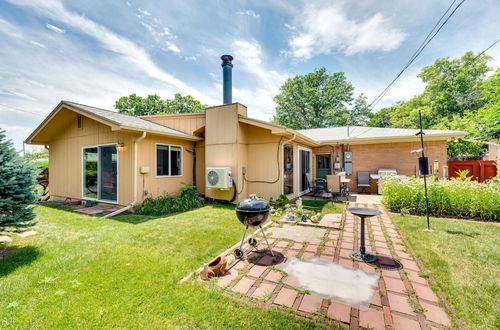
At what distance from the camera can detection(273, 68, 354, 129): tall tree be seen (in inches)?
895

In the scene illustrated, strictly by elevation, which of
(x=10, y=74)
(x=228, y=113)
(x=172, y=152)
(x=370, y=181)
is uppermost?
(x=10, y=74)

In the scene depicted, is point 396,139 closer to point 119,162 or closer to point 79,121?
point 119,162

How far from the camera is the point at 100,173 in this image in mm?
7316

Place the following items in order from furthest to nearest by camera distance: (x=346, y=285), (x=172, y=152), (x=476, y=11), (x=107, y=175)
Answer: (x=172, y=152)
(x=107, y=175)
(x=476, y=11)
(x=346, y=285)

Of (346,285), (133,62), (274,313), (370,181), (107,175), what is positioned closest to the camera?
(274,313)

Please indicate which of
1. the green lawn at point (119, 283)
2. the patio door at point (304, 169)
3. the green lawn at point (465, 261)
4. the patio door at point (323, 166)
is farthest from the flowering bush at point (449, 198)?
the green lawn at point (119, 283)

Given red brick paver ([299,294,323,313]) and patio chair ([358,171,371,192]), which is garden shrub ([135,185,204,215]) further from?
patio chair ([358,171,371,192])

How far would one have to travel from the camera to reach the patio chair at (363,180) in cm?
974

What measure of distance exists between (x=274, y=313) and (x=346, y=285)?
1.00 m

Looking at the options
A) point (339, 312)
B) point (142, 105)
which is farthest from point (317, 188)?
point (142, 105)

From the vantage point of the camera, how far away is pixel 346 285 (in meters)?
2.37

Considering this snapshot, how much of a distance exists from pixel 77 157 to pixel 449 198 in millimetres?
12356

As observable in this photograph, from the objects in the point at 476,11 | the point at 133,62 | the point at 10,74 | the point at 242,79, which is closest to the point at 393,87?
the point at 476,11

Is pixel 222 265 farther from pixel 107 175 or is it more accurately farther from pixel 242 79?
pixel 242 79
